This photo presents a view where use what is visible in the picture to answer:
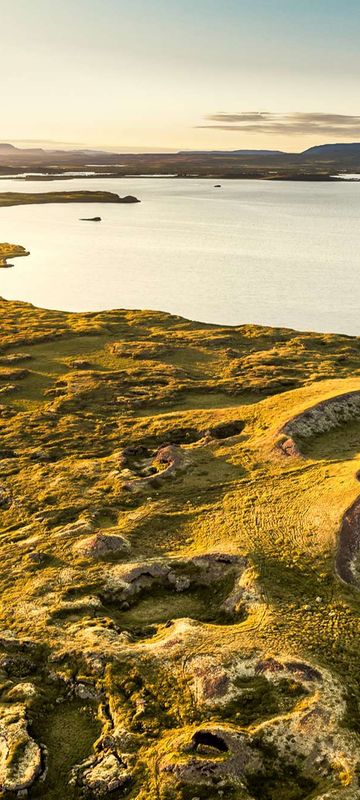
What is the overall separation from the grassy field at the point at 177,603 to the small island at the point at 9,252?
104697mm

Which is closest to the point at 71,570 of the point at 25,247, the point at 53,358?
the point at 53,358

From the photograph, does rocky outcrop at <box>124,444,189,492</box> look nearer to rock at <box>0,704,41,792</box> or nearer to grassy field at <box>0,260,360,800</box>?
grassy field at <box>0,260,360,800</box>

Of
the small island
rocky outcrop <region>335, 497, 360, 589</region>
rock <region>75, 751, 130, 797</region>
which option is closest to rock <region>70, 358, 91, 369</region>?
rocky outcrop <region>335, 497, 360, 589</region>

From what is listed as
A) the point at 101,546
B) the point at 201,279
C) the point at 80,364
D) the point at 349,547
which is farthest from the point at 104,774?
the point at 201,279

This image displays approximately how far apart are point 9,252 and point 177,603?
5782 inches

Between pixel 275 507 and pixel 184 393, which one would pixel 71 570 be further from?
pixel 184 393

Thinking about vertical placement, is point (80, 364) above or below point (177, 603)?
above

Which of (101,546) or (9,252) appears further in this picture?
(9,252)

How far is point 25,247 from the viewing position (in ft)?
579

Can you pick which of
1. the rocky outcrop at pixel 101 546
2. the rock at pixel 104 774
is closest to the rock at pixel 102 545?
the rocky outcrop at pixel 101 546

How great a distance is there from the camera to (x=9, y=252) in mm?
164000

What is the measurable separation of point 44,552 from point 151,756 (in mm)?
14792

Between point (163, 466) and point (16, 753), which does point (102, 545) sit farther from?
point (16, 753)

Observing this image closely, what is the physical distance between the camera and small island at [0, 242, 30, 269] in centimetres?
15466
